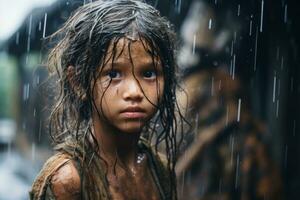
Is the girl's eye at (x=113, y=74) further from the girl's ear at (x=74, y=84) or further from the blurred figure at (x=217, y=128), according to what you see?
the blurred figure at (x=217, y=128)

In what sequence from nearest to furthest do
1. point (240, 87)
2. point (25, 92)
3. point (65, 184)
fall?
point (65, 184) < point (240, 87) < point (25, 92)

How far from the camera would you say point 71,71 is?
2.25 metres

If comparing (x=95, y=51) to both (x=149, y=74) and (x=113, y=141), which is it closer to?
(x=149, y=74)

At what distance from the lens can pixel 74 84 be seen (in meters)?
2.24

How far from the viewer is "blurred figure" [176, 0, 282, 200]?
539cm

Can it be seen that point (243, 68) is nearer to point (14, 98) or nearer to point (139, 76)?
point (139, 76)

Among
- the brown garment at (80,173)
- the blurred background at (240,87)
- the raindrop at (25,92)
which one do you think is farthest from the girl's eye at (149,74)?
the raindrop at (25,92)

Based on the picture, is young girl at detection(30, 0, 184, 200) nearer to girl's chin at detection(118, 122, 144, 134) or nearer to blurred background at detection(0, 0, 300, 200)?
girl's chin at detection(118, 122, 144, 134)

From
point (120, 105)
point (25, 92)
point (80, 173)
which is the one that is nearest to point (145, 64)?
point (120, 105)

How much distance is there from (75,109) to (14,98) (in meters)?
Answer: 10.5

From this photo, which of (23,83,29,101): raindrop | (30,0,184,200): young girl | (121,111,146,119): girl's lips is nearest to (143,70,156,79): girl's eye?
(30,0,184,200): young girl

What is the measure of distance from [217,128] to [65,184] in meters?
3.64

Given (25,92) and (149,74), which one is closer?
(149,74)

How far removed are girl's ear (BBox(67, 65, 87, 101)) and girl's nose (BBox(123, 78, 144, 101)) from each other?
0.59 feet
